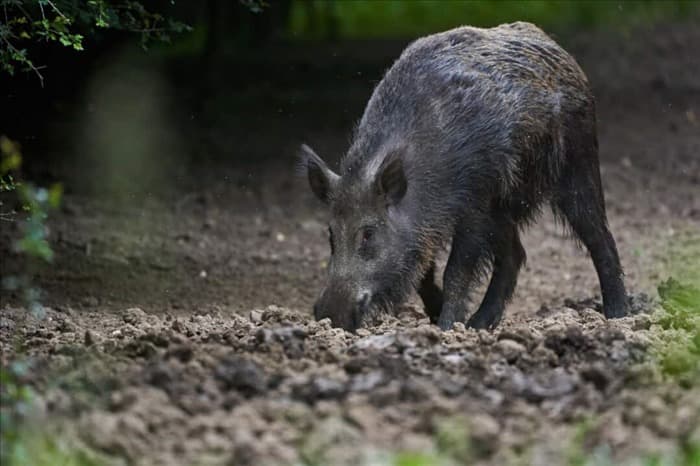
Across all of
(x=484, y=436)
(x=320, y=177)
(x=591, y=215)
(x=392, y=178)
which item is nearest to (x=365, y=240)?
(x=392, y=178)

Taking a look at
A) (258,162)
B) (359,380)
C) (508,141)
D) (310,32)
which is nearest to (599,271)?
(508,141)

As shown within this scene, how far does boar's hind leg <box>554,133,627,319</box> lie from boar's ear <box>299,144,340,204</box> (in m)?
1.71

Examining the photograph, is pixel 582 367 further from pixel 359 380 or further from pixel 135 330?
pixel 135 330

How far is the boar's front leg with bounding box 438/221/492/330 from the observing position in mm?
7902

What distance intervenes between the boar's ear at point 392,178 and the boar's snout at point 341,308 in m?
0.70

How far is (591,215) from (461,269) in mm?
1261

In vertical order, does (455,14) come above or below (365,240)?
above

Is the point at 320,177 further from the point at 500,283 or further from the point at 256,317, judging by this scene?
the point at 500,283

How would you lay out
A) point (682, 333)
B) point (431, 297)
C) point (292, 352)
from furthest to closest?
1. point (431, 297)
2. point (682, 333)
3. point (292, 352)

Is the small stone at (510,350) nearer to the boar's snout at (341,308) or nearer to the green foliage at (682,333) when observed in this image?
the green foliage at (682,333)

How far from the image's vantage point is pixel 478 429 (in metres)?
4.39

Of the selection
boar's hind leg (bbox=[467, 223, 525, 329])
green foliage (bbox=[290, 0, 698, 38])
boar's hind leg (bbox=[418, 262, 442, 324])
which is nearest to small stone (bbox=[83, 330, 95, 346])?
boar's hind leg (bbox=[418, 262, 442, 324])

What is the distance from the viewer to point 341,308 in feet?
23.7

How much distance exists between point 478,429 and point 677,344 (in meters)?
1.92
